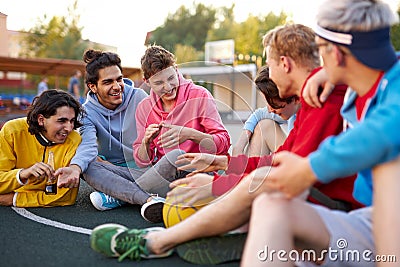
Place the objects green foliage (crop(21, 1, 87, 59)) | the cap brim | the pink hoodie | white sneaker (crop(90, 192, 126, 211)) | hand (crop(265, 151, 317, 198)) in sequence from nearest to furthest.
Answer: hand (crop(265, 151, 317, 198)) → the cap brim → the pink hoodie → white sneaker (crop(90, 192, 126, 211)) → green foliage (crop(21, 1, 87, 59))

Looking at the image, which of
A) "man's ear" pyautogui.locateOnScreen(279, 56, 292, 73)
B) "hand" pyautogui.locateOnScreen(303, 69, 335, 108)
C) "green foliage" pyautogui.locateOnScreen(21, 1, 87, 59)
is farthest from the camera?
"green foliage" pyautogui.locateOnScreen(21, 1, 87, 59)

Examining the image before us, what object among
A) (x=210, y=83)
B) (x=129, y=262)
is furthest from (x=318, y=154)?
(x=210, y=83)

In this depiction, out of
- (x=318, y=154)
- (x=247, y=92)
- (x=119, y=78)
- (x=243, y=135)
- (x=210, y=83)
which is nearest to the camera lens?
(x=318, y=154)

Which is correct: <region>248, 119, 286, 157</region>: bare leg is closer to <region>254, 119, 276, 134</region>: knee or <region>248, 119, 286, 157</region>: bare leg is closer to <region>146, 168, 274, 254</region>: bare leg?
<region>254, 119, 276, 134</region>: knee

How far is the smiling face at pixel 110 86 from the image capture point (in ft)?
13.8

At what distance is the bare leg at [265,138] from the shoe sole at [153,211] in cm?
80

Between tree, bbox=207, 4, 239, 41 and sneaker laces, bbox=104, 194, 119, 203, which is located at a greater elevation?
tree, bbox=207, 4, 239, 41

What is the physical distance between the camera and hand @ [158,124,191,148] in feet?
10.6

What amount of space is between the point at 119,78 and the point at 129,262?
7.23ft

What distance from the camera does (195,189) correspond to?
7.82 feet

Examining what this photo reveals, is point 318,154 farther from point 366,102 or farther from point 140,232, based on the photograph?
point 140,232

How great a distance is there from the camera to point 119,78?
425cm

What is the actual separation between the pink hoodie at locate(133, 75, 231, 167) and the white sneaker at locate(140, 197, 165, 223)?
1.06ft

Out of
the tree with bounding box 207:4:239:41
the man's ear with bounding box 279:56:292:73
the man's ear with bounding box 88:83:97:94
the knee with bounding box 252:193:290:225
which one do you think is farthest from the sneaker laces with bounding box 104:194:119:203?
the tree with bounding box 207:4:239:41
